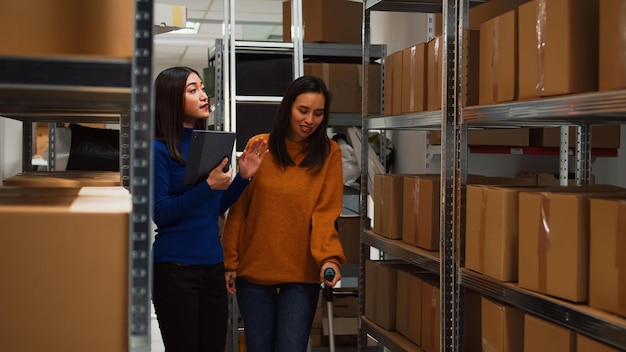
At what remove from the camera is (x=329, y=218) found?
2910 mm

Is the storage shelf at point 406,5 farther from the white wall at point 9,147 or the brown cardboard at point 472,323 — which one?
the white wall at point 9,147

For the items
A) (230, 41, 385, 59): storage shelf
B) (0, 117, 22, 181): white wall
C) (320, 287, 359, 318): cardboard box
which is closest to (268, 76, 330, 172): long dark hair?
(0, 117, 22, 181): white wall

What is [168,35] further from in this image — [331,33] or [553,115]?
[553,115]

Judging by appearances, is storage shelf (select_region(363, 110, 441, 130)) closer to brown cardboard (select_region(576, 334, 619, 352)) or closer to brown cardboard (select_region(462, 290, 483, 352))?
brown cardboard (select_region(462, 290, 483, 352))

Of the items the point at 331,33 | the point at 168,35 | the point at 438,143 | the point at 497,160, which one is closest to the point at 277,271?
the point at 438,143

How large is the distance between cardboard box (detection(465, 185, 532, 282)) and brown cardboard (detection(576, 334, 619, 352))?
0.42 metres

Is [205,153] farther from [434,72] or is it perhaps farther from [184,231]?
[434,72]

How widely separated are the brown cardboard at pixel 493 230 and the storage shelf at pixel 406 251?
33 cm

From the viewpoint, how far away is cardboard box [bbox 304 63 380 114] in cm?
470

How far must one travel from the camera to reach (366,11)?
383 cm

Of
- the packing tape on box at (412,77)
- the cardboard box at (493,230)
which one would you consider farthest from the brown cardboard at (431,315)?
the packing tape on box at (412,77)

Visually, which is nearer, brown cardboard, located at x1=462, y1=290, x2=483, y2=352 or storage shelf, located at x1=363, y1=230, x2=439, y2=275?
brown cardboard, located at x1=462, y1=290, x2=483, y2=352

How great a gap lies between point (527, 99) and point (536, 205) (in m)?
0.34

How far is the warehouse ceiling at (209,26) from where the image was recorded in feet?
27.4
